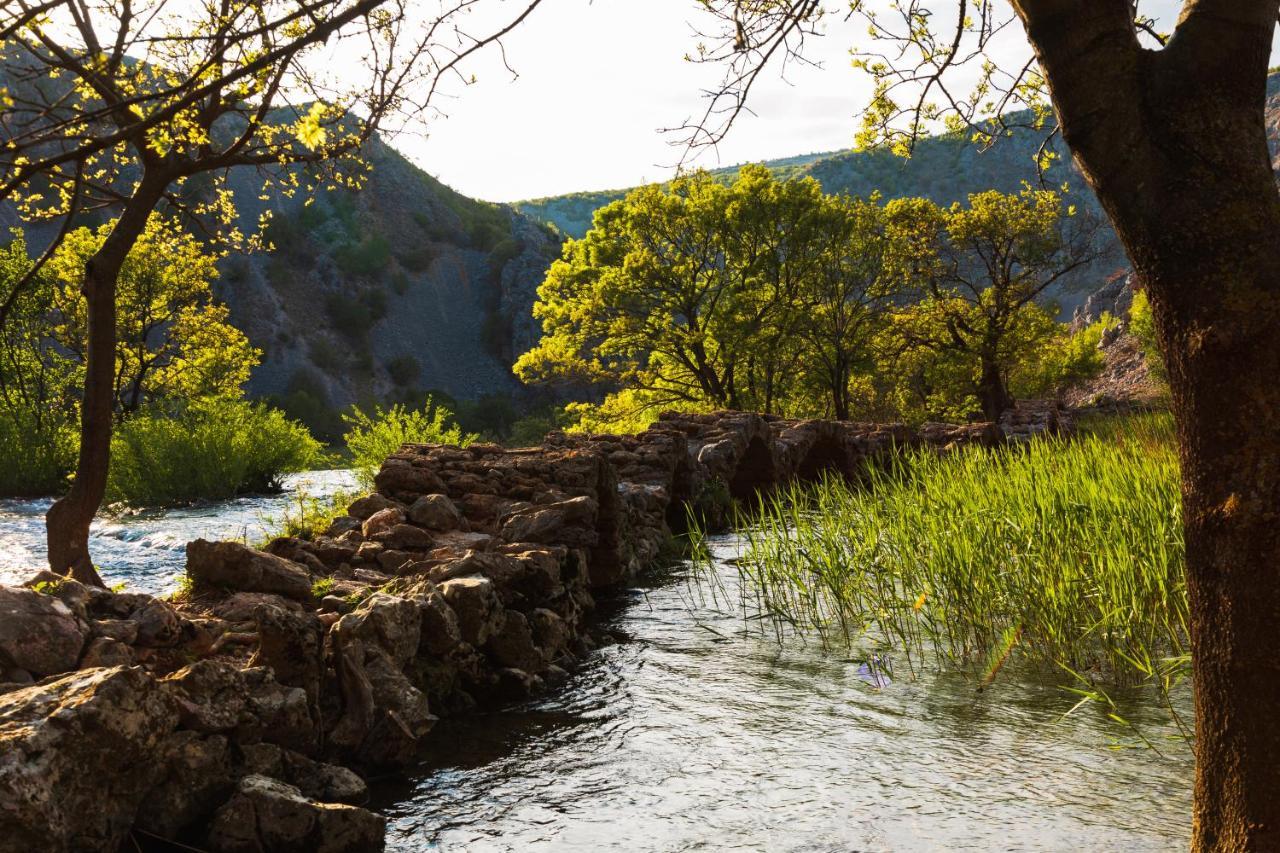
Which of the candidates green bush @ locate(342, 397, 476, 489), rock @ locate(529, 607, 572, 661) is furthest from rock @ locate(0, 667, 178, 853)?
green bush @ locate(342, 397, 476, 489)

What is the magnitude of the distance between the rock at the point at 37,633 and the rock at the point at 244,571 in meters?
1.76

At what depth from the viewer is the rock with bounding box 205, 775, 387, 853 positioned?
14.0 ft

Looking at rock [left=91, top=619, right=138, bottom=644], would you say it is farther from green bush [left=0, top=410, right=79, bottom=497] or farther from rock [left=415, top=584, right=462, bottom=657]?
green bush [left=0, top=410, right=79, bottom=497]

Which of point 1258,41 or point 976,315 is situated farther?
point 976,315

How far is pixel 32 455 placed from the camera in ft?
66.8

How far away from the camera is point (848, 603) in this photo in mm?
8391

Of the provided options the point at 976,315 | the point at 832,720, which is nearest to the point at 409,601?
the point at 832,720

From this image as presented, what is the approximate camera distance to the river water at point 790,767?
4.73m

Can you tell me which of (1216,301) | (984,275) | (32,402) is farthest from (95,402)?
(984,275)

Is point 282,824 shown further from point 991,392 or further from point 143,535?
point 991,392

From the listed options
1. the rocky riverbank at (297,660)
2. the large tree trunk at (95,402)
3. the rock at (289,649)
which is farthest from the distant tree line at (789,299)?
the rock at (289,649)

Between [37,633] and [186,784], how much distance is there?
3.66ft

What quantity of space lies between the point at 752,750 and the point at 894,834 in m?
1.31

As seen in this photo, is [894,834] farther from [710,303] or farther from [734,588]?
[710,303]
